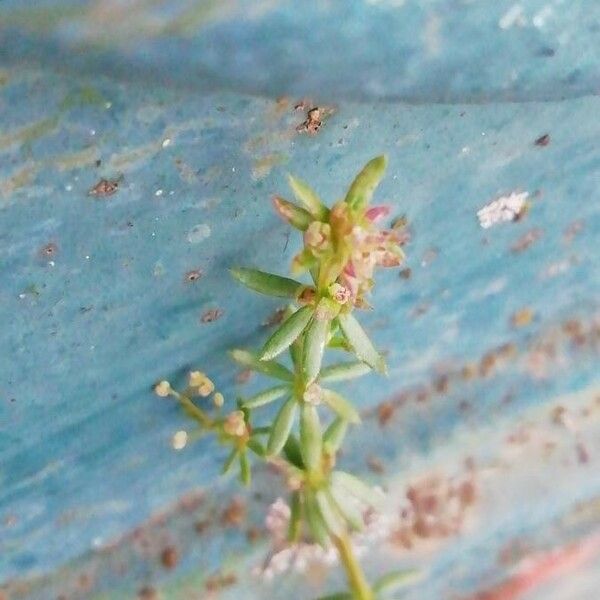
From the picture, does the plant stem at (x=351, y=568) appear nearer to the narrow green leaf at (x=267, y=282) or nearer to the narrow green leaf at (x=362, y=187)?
the narrow green leaf at (x=267, y=282)

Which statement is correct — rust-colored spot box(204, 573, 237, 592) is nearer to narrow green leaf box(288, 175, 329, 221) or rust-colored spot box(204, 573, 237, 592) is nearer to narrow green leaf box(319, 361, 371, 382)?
narrow green leaf box(319, 361, 371, 382)

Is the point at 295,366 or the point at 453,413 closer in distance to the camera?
the point at 295,366

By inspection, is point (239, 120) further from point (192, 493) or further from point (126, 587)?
point (126, 587)

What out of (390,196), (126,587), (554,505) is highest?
(390,196)

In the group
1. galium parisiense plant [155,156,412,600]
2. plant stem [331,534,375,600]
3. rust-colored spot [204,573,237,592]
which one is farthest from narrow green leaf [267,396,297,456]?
rust-colored spot [204,573,237,592]

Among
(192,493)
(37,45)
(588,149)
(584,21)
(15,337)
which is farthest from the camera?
(192,493)

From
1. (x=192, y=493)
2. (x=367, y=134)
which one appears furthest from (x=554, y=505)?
(x=367, y=134)

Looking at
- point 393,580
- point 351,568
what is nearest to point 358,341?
point 351,568
